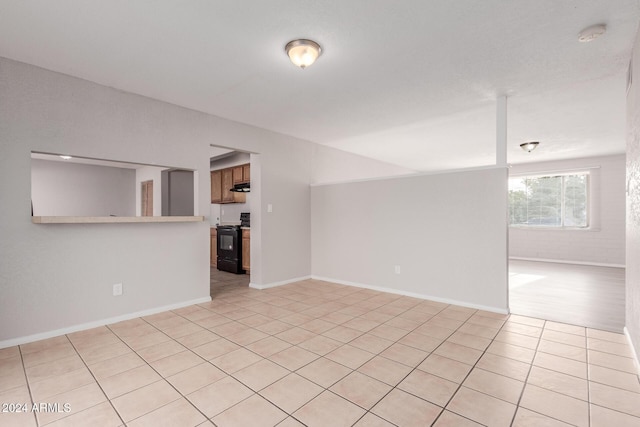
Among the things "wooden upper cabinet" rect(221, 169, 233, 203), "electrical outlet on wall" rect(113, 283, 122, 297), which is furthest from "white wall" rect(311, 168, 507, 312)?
"electrical outlet on wall" rect(113, 283, 122, 297)

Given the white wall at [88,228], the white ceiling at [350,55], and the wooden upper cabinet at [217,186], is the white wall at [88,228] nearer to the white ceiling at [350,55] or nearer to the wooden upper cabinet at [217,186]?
the white ceiling at [350,55]

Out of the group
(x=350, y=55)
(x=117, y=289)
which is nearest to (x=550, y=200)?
(x=350, y=55)

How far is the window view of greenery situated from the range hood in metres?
7.07

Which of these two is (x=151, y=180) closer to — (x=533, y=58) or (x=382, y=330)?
(x=382, y=330)

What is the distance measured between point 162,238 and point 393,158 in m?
5.72

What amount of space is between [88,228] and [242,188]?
129 inches

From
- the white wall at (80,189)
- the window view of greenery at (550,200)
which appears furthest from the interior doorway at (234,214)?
the window view of greenery at (550,200)

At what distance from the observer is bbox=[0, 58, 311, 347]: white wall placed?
2.66 metres

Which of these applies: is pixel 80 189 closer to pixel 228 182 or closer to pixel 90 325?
pixel 228 182

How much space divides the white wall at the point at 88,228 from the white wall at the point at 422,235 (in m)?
2.05

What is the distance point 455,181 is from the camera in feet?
12.7

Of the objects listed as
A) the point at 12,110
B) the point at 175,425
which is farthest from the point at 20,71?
the point at 175,425

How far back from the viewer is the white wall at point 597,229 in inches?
259

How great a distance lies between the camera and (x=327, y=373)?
2.14 m
